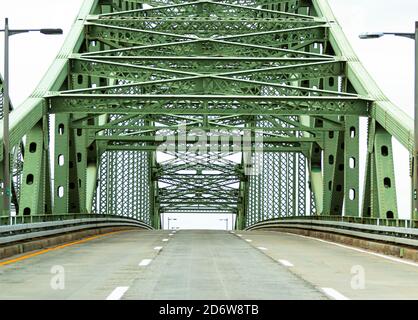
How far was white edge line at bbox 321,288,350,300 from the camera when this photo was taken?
36.9 ft

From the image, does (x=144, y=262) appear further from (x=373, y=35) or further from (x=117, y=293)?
(x=373, y=35)

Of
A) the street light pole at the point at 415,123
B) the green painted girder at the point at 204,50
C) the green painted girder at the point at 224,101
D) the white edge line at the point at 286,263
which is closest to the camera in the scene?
the white edge line at the point at 286,263

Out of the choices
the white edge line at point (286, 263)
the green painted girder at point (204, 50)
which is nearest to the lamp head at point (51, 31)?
the white edge line at point (286, 263)

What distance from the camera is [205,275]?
47.5 feet

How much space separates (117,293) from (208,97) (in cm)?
1990

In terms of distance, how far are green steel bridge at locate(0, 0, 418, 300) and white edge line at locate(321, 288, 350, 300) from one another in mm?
7489

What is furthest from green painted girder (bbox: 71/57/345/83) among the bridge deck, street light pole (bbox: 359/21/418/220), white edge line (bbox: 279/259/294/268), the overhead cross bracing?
white edge line (bbox: 279/259/294/268)

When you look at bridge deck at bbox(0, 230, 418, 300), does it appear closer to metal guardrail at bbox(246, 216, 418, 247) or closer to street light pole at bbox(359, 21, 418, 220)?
metal guardrail at bbox(246, 216, 418, 247)

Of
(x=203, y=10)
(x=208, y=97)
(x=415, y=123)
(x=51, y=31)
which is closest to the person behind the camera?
(x=415, y=123)

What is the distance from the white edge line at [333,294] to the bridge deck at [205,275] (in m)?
0.09

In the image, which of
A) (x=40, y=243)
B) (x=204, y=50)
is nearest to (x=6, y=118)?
(x=40, y=243)

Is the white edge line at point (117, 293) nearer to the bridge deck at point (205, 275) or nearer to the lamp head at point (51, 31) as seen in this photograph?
the bridge deck at point (205, 275)

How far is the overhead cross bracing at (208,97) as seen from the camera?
1145 inches
